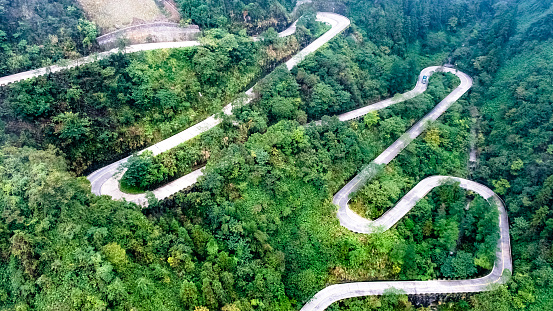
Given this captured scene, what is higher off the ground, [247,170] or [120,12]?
[120,12]

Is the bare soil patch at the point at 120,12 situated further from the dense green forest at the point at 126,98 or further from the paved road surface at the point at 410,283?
the paved road surface at the point at 410,283

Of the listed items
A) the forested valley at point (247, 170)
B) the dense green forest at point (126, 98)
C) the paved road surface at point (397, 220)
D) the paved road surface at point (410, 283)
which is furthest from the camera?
the paved road surface at point (397, 220)

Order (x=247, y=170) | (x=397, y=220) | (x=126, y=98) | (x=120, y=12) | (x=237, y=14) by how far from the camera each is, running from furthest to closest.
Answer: (x=237, y=14)
(x=120, y=12)
(x=397, y=220)
(x=126, y=98)
(x=247, y=170)

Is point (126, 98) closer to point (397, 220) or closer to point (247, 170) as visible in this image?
point (247, 170)

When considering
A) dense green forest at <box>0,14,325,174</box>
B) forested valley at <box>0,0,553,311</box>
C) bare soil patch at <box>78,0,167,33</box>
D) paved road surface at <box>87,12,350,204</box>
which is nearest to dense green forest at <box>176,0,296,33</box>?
forested valley at <box>0,0,553,311</box>

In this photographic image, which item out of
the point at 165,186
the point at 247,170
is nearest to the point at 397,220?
the point at 247,170

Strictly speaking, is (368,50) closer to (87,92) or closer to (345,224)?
(345,224)

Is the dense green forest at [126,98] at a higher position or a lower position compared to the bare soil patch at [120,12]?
lower

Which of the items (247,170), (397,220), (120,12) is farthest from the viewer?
(120,12)

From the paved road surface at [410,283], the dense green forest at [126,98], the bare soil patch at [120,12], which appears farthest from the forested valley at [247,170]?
the bare soil patch at [120,12]

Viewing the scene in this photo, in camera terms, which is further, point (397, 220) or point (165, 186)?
point (397, 220)
